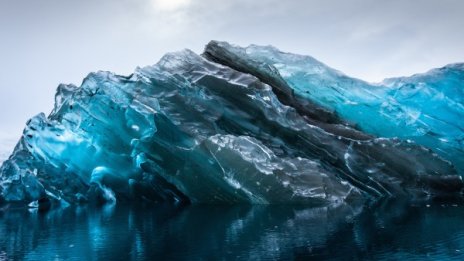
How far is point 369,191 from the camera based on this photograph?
41500 millimetres

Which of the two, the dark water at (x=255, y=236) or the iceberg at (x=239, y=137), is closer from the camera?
the dark water at (x=255, y=236)

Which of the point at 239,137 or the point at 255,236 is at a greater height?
the point at 239,137

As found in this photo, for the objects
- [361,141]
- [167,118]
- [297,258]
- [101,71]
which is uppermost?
[101,71]

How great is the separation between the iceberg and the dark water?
24.9 ft

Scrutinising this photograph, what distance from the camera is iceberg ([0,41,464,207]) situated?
40000 mm

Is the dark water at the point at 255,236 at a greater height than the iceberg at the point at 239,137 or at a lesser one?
lesser

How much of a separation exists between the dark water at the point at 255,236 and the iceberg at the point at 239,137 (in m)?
7.59

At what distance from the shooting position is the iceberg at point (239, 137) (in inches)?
1575

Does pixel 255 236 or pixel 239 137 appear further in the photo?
pixel 239 137

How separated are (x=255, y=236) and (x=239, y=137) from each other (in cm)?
2019

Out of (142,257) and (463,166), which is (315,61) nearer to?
(463,166)

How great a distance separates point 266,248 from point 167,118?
1049 inches

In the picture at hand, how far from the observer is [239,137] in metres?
41.2

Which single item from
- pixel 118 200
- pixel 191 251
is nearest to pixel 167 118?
pixel 118 200
